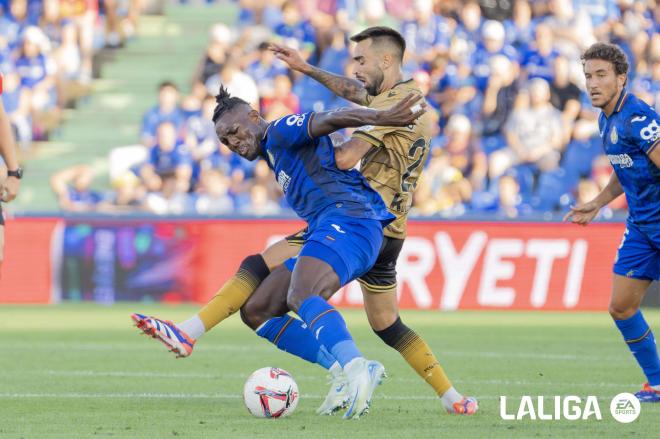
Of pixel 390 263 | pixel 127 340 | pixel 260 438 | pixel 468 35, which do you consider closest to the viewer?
pixel 260 438

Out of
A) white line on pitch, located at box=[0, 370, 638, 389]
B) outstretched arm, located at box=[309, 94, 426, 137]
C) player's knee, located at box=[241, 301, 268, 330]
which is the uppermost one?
outstretched arm, located at box=[309, 94, 426, 137]

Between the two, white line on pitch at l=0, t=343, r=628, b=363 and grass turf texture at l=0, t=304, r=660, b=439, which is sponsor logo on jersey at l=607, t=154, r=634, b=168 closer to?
grass turf texture at l=0, t=304, r=660, b=439

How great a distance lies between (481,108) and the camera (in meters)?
19.5

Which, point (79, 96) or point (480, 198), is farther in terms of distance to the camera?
point (79, 96)

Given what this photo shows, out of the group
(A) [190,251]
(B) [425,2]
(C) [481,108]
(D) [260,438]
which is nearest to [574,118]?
(C) [481,108]

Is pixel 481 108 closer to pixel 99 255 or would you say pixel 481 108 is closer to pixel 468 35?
pixel 468 35

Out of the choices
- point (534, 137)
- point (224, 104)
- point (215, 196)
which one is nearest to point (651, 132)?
point (224, 104)

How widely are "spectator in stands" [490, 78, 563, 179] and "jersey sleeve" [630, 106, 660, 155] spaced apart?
9.93m

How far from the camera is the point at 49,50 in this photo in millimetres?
22938

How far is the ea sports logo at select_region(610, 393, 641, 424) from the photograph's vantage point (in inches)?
298

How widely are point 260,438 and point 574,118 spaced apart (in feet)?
42.5

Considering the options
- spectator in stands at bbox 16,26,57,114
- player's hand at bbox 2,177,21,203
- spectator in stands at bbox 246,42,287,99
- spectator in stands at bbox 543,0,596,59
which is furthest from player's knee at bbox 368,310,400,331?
spectator in stands at bbox 16,26,57,114

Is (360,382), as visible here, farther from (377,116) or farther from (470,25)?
(470,25)

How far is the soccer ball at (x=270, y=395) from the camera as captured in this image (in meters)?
7.65
